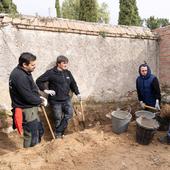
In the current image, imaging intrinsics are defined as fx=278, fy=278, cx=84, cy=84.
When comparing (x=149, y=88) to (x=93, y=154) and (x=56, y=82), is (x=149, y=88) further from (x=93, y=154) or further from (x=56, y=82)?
(x=93, y=154)

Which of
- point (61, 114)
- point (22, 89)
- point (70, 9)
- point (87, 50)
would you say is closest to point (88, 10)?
point (87, 50)

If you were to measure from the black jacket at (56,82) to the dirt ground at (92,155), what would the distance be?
128 centimetres

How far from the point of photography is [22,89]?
Answer: 451cm

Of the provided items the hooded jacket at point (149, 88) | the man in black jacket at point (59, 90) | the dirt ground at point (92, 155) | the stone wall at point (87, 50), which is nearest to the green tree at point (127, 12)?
the stone wall at point (87, 50)

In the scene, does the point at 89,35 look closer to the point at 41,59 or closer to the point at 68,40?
the point at 68,40

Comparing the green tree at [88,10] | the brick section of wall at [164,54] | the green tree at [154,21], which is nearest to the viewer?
the brick section of wall at [164,54]

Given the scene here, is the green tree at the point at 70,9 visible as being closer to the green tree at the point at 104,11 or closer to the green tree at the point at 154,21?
the green tree at the point at 104,11

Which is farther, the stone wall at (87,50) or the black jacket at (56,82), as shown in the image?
the stone wall at (87,50)

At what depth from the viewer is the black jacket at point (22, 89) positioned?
4.50 m

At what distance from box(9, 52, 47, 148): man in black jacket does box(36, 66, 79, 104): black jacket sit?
1140 millimetres

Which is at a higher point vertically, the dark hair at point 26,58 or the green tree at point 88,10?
the green tree at point 88,10

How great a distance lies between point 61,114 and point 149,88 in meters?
2.05

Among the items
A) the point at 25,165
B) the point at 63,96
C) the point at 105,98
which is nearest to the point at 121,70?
the point at 105,98

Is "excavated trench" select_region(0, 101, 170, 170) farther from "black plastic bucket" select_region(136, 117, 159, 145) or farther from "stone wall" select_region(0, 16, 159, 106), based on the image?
"stone wall" select_region(0, 16, 159, 106)
